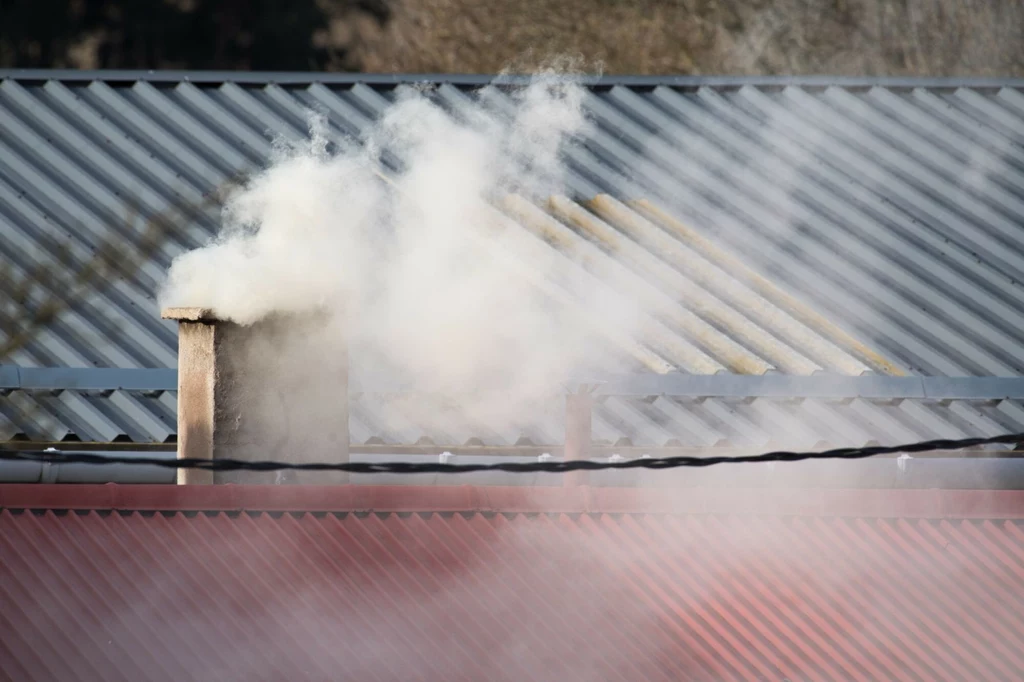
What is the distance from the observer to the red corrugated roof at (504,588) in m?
8.20

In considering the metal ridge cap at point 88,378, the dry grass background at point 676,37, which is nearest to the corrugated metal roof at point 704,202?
the metal ridge cap at point 88,378

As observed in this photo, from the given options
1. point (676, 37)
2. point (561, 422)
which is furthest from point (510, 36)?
point (561, 422)

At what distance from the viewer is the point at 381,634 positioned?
8.33 meters

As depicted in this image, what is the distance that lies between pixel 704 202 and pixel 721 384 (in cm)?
385

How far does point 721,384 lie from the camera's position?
35.5ft

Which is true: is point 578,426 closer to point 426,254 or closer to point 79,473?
point 426,254

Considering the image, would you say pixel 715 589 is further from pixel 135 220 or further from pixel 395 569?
pixel 135 220

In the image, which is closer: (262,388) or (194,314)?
(194,314)

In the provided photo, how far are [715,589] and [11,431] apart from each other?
5.82 m

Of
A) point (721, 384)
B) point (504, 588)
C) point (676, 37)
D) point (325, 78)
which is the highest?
point (676, 37)

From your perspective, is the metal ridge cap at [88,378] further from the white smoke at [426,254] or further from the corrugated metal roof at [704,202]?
the white smoke at [426,254]

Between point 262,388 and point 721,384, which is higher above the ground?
point 721,384

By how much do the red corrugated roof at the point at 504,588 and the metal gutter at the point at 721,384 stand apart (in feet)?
5.33

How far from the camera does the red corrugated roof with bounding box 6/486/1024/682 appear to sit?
820 centimetres
